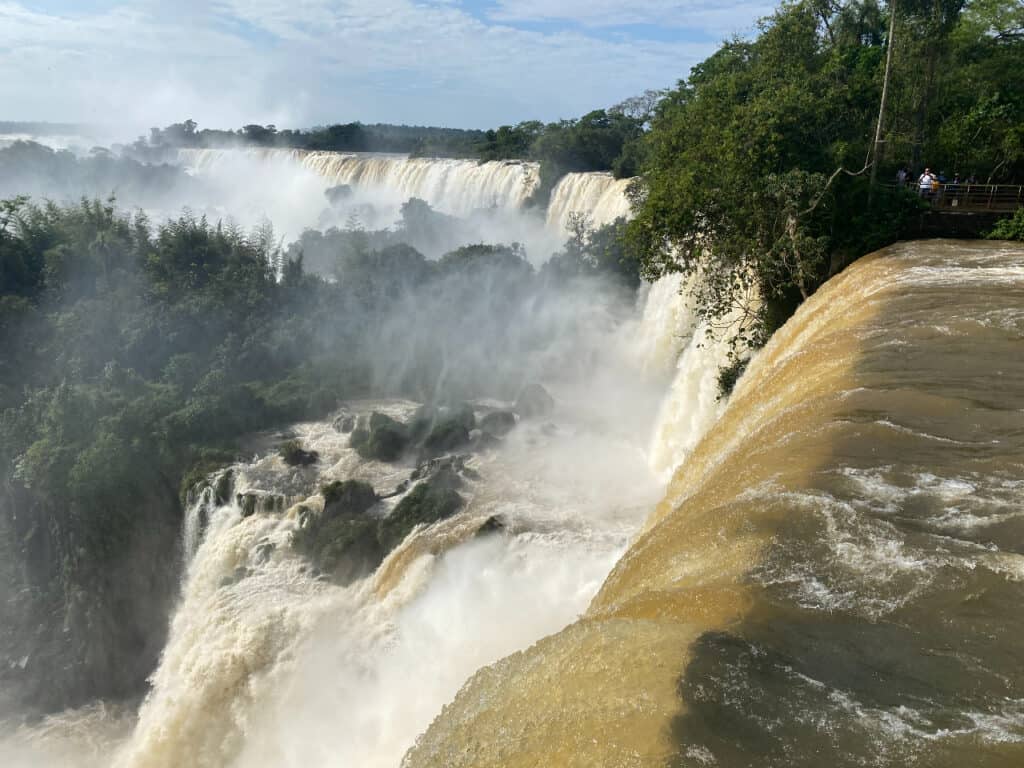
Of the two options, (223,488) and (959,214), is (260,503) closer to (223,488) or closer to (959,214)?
(223,488)

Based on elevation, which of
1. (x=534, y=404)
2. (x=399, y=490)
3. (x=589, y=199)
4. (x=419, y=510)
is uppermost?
(x=589, y=199)

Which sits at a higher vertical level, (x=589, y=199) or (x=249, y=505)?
(x=589, y=199)

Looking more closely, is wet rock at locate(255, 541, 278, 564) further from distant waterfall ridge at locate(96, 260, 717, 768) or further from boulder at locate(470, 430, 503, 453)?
boulder at locate(470, 430, 503, 453)

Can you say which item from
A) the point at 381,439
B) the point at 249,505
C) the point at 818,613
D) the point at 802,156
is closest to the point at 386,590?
the point at 249,505

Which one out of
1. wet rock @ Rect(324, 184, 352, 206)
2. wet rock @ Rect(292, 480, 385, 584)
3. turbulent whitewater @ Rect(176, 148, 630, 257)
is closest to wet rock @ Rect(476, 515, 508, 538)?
wet rock @ Rect(292, 480, 385, 584)

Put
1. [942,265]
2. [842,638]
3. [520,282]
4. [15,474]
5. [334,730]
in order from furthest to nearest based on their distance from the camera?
[520,282] → [15,474] → [942,265] → [334,730] → [842,638]

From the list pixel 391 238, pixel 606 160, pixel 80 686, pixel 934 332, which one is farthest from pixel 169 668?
pixel 606 160

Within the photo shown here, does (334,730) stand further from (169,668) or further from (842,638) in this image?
(842,638)
